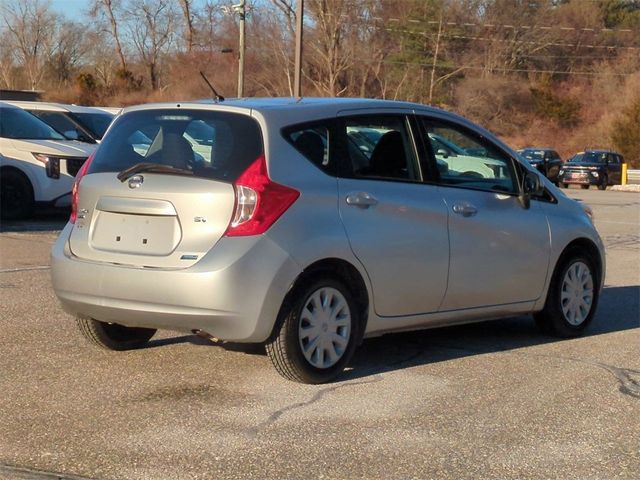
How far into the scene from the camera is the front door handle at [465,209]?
721 centimetres

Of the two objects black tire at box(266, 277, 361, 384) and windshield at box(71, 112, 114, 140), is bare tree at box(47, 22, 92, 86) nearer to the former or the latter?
windshield at box(71, 112, 114, 140)

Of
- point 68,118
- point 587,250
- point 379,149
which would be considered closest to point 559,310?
point 587,250

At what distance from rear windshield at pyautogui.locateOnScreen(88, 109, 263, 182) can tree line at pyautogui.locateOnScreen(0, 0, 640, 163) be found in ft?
144

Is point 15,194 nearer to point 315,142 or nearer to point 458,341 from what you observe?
point 458,341

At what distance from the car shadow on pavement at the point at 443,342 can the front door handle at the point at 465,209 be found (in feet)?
3.23

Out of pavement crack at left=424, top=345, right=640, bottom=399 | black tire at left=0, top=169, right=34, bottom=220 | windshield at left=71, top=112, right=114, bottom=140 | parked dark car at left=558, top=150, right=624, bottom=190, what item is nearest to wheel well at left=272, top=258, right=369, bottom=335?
pavement crack at left=424, top=345, right=640, bottom=399

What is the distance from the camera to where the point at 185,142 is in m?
6.39

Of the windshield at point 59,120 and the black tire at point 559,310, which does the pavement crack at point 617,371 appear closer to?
the black tire at point 559,310

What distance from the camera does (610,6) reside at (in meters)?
82.8

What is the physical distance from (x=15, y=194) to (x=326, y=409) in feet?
34.2

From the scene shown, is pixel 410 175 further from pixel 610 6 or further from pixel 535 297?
pixel 610 6

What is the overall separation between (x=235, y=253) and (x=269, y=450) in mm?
1246

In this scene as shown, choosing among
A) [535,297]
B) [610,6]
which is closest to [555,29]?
[610,6]

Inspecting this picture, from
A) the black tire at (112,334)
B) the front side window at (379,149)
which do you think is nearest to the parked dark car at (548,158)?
the front side window at (379,149)
